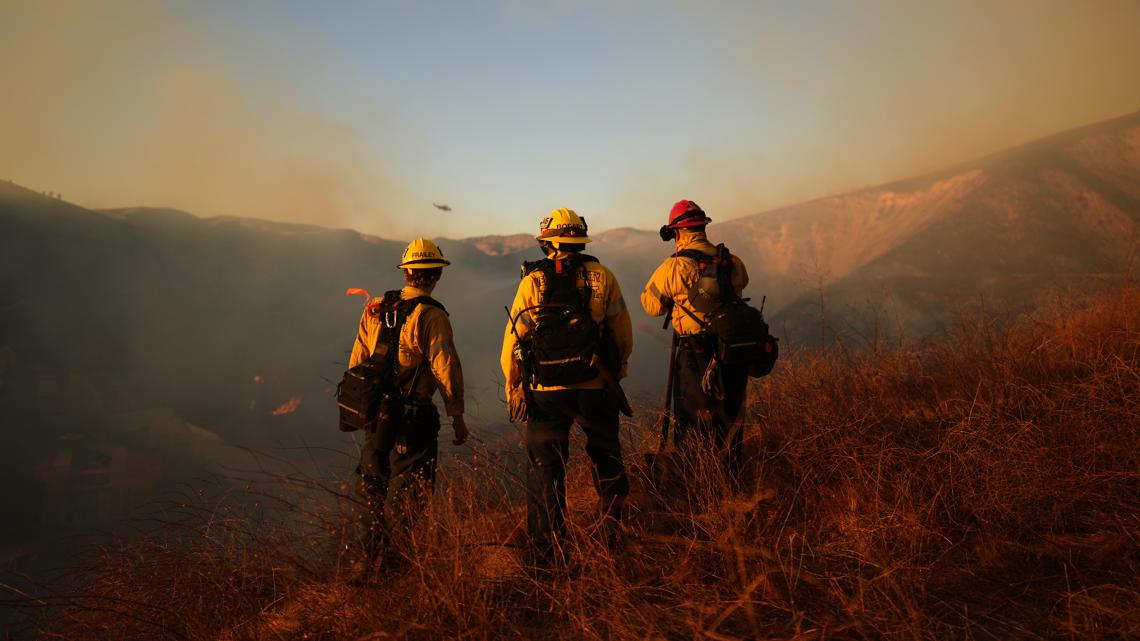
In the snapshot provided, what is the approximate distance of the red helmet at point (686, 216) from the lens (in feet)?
13.3

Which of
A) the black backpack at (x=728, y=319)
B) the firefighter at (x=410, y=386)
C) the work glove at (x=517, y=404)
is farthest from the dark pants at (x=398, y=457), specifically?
the black backpack at (x=728, y=319)

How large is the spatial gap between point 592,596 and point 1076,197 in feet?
154

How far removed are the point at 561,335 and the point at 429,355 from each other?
987 millimetres

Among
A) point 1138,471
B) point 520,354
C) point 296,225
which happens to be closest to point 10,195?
point 296,225

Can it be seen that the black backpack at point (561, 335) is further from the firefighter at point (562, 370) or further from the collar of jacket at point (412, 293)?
the collar of jacket at point (412, 293)

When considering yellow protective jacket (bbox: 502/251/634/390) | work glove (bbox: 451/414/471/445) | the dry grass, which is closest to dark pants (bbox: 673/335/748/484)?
the dry grass

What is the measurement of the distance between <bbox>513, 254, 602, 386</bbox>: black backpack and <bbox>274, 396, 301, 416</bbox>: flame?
1908 inches

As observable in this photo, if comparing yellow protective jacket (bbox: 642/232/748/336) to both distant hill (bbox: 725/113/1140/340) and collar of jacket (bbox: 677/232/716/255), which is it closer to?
collar of jacket (bbox: 677/232/716/255)

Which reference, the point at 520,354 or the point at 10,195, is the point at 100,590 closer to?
the point at 520,354

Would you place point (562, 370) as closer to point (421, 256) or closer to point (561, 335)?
point (561, 335)

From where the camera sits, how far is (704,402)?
3826 millimetres

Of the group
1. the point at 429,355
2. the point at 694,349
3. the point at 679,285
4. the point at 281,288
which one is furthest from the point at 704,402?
the point at 281,288

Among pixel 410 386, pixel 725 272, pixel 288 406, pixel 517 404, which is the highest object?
pixel 725 272

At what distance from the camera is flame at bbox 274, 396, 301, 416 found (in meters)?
45.1
